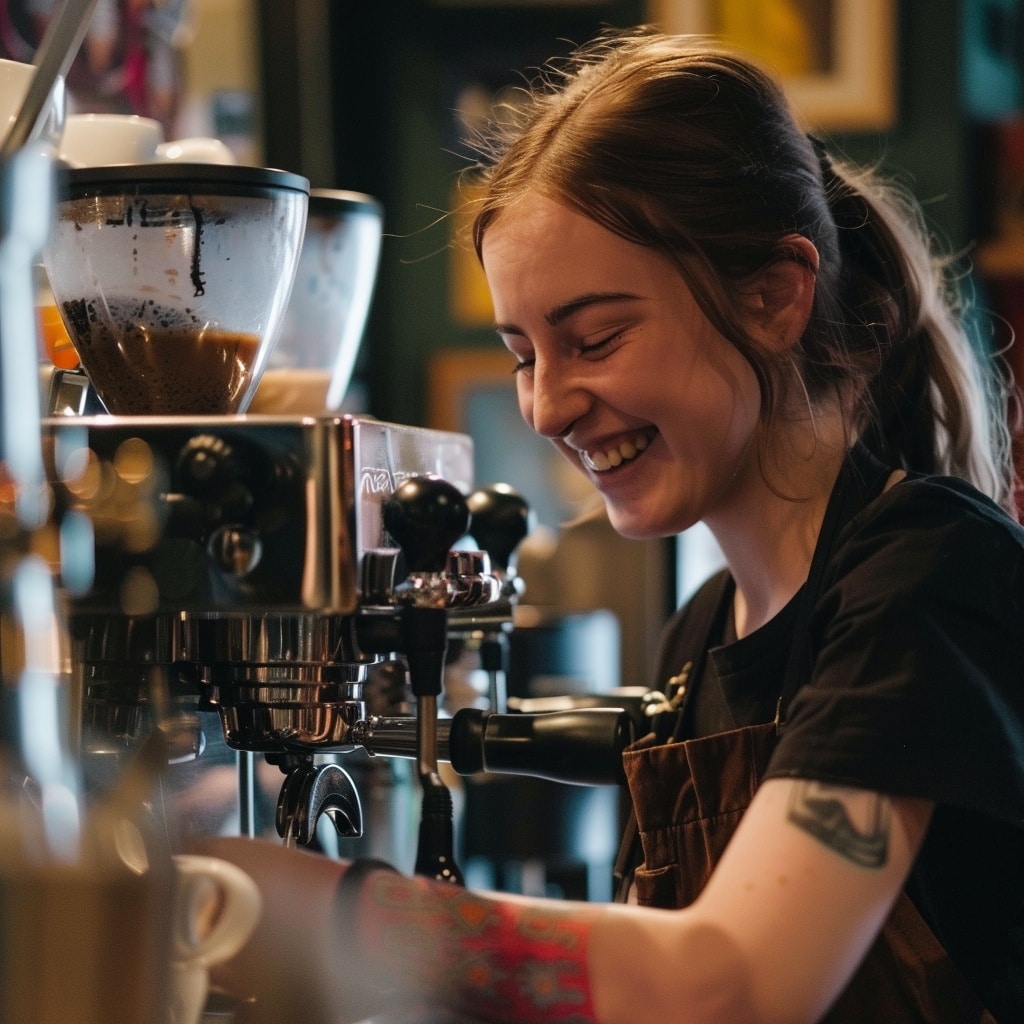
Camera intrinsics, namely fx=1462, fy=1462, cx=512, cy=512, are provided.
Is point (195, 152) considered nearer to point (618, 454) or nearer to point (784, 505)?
point (618, 454)

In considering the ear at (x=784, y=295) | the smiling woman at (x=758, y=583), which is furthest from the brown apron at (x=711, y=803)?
the ear at (x=784, y=295)

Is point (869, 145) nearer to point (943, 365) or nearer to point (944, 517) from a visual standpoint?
point (943, 365)

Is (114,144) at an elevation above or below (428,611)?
above

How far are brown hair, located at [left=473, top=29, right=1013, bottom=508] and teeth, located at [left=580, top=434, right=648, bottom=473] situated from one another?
9 centimetres

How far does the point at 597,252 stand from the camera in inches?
35.4

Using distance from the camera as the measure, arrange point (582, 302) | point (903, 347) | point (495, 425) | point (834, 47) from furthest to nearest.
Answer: point (495, 425) → point (834, 47) → point (903, 347) → point (582, 302)

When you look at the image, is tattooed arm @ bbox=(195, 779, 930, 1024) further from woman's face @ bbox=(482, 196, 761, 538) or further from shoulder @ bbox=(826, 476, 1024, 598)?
woman's face @ bbox=(482, 196, 761, 538)

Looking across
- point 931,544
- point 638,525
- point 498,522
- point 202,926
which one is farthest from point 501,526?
point 202,926

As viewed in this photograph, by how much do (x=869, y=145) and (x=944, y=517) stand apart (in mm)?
2069

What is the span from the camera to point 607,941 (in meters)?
0.71

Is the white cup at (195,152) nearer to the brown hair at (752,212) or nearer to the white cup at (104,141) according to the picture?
the white cup at (104,141)

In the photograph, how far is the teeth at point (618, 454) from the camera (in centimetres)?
96

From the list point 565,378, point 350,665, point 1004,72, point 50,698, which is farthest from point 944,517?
point 1004,72

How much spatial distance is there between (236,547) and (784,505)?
436mm
